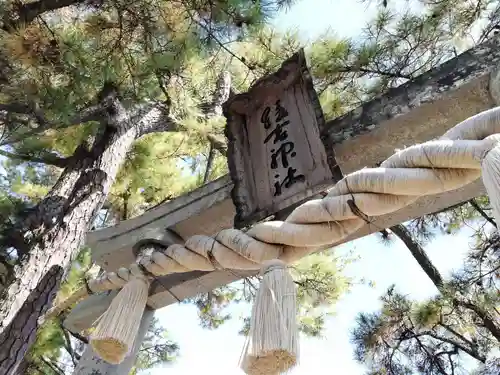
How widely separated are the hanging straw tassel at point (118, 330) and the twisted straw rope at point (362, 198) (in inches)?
6.4

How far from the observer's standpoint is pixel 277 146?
5.09ft

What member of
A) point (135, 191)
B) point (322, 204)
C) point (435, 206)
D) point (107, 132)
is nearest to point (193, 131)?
point (107, 132)

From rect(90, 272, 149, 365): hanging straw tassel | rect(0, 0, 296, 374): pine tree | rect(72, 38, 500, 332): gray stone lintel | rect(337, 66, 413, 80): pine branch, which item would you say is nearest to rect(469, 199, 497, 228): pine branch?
rect(337, 66, 413, 80): pine branch

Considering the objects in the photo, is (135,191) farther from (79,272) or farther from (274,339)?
(274,339)

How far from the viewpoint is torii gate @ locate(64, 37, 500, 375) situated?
1.34 m

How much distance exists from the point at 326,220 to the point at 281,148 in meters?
0.64

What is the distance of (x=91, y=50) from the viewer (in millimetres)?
2227

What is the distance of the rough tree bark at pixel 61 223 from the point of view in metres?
1.84

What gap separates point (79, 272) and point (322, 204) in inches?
119

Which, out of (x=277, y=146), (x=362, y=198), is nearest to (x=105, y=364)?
(x=277, y=146)

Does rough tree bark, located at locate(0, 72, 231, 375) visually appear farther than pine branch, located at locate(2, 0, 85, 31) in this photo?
No

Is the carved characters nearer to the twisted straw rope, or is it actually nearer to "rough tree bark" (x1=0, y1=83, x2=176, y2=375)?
the twisted straw rope

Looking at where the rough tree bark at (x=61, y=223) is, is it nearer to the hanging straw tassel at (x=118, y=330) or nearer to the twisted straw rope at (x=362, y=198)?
the hanging straw tassel at (x=118, y=330)

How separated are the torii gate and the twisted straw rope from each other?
0.41 meters
